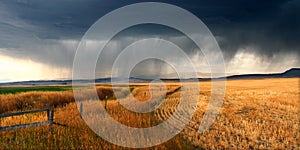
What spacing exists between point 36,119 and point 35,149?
23.9 ft

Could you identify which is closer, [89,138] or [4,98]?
[89,138]

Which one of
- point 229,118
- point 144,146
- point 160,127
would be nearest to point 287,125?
point 229,118

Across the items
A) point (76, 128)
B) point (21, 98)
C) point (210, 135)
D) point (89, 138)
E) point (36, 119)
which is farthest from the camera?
point (21, 98)

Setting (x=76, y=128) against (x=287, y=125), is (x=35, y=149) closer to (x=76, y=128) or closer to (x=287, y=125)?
(x=76, y=128)

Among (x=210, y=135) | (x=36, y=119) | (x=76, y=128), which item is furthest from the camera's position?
(x=36, y=119)

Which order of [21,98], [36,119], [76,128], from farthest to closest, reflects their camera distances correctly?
[21,98] < [36,119] < [76,128]

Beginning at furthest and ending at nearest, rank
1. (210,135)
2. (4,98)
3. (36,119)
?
(4,98)
(36,119)
(210,135)

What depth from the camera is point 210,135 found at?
44.2 ft

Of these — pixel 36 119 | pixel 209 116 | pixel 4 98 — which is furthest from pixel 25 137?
pixel 4 98

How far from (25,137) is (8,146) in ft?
5.13

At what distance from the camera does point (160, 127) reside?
50.0 feet

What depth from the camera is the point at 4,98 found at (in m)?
31.2

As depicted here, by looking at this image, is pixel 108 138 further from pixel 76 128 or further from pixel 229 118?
pixel 229 118

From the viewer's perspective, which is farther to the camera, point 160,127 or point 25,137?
point 160,127
